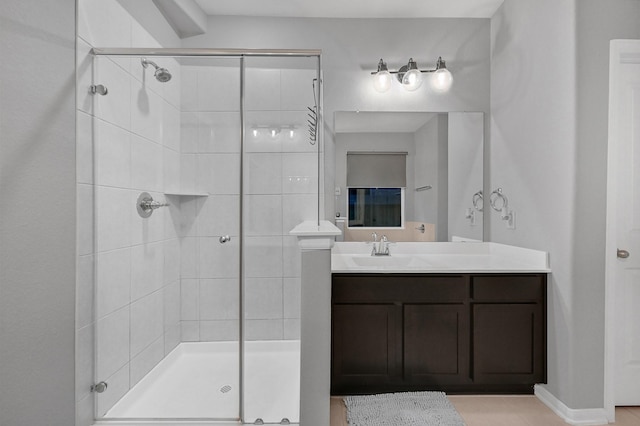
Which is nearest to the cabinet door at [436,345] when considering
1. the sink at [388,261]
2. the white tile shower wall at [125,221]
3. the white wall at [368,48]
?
the sink at [388,261]

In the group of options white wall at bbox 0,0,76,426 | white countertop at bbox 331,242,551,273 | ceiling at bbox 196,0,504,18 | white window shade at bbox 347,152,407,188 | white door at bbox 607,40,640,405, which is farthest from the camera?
white window shade at bbox 347,152,407,188

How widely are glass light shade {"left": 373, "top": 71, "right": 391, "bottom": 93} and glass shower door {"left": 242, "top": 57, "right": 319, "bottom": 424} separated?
0.84m

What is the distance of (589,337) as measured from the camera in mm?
1949

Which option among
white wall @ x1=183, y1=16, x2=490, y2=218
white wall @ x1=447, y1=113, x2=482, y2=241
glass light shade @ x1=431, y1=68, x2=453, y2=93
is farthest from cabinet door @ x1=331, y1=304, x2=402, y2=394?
glass light shade @ x1=431, y1=68, x2=453, y2=93

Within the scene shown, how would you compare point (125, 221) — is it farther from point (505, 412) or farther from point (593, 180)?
point (593, 180)

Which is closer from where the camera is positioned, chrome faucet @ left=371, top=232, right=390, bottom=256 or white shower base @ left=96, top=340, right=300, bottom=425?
white shower base @ left=96, top=340, right=300, bottom=425

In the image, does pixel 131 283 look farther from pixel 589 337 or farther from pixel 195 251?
pixel 589 337

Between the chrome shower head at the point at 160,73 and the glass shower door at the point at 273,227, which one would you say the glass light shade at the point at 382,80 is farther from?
the chrome shower head at the point at 160,73

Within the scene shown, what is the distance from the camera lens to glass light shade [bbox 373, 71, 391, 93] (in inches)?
105

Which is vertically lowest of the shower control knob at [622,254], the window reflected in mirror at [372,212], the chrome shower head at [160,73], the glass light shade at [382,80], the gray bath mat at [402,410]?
the gray bath mat at [402,410]

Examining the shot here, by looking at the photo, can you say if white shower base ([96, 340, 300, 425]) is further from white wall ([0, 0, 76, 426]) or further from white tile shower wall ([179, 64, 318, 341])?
white wall ([0, 0, 76, 426])

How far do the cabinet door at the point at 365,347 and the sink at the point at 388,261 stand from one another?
0.45m

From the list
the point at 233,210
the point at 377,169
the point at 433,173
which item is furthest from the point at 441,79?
the point at 233,210

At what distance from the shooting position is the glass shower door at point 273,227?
1.84m
